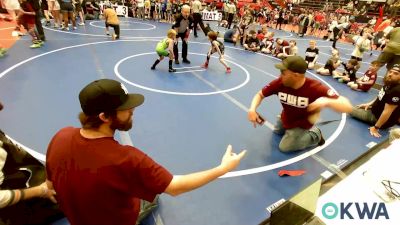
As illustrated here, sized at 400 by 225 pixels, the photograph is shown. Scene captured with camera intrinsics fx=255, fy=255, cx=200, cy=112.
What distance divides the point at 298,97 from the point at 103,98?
Result: 3.33 m

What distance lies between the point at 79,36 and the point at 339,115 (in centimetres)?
1140

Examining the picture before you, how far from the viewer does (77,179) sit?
1.62 metres

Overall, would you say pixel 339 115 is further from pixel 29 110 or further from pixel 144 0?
pixel 144 0

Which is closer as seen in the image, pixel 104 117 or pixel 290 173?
pixel 104 117

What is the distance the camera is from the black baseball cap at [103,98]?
5.57ft

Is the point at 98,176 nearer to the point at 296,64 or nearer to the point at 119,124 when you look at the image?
the point at 119,124

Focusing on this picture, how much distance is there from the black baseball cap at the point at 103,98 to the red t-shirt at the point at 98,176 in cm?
21

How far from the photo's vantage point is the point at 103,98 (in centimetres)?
171

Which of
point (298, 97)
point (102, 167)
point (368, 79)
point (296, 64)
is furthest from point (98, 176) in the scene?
point (368, 79)

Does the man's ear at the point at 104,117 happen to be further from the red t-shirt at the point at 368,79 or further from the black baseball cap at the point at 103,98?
the red t-shirt at the point at 368,79

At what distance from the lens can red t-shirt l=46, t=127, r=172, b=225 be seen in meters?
1.61

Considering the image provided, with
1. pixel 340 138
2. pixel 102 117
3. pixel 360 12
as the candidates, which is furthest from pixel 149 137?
pixel 360 12

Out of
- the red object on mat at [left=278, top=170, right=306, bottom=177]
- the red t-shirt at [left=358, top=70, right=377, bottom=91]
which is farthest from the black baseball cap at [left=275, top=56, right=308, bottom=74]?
the red t-shirt at [left=358, top=70, right=377, bottom=91]

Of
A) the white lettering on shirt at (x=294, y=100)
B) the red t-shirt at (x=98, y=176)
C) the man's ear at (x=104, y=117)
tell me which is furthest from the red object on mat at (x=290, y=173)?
the man's ear at (x=104, y=117)
